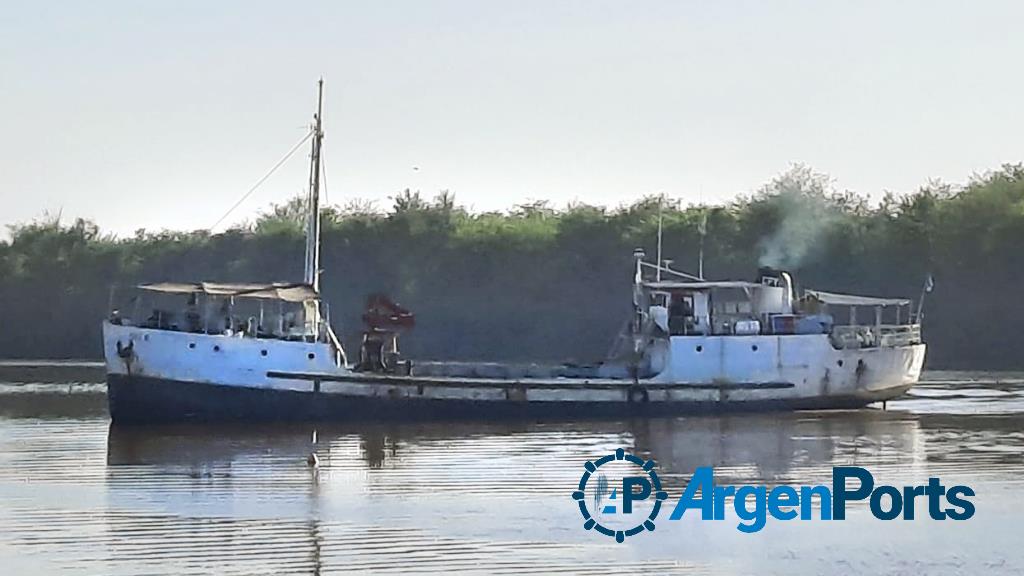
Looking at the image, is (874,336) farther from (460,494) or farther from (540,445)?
(460,494)

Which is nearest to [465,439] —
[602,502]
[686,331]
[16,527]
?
[686,331]

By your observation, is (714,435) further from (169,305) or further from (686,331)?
(169,305)

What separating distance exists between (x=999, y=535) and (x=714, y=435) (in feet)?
46.4

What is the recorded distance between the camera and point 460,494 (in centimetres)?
2603

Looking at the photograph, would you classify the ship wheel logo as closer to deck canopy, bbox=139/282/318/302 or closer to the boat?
the boat

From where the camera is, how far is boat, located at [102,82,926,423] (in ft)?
124


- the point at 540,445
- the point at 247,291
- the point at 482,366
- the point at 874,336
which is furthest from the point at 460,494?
the point at 874,336

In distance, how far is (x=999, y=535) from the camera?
877 inches

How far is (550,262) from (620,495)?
54.7 m

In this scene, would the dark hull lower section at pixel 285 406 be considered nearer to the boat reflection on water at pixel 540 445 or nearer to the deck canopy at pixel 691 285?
the boat reflection on water at pixel 540 445

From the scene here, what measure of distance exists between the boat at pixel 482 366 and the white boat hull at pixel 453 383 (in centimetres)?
3

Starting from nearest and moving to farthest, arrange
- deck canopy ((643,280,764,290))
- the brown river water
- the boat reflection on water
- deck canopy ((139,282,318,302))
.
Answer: the brown river water, the boat reflection on water, deck canopy ((139,282,318,302)), deck canopy ((643,280,764,290))

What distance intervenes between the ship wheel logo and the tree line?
3817 centimetres

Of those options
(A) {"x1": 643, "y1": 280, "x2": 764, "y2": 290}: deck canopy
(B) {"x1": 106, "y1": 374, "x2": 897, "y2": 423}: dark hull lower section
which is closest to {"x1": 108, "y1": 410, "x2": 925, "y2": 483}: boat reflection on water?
(B) {"x1": 106, "y1": 374, "x2": 897, "y2": 423}: dark hull lower section
